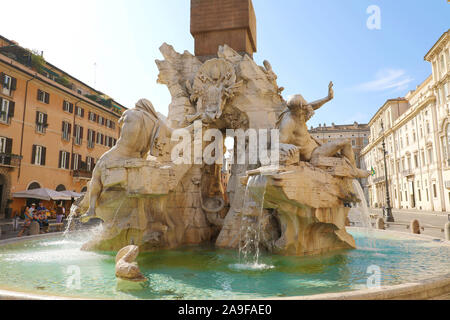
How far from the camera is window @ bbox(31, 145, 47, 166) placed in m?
23.1

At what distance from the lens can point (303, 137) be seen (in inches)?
275

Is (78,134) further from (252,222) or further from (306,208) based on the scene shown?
(306,208)

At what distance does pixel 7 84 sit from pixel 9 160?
502cm

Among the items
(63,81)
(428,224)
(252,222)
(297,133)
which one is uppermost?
(63,81)

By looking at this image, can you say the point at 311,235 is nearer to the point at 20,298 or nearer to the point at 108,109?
the point at 20,298

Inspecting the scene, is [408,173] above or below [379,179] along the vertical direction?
below

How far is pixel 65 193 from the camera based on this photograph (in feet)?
65.9

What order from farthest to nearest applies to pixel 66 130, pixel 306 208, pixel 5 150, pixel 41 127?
pixel 66 130
pixel 41 127
pixel 5 150
pixel 306 208

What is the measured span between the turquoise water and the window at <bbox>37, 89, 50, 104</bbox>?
64.7 feet

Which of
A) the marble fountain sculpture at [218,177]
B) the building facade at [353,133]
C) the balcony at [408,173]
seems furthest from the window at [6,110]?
the building facade at [353,133]

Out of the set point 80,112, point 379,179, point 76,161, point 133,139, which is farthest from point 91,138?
point 379,179

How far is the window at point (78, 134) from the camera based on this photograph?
27688 mm

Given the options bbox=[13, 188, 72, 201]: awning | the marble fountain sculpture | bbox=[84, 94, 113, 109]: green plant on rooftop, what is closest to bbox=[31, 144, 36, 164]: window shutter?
bbox=[13, 188, 72, 201]: awning

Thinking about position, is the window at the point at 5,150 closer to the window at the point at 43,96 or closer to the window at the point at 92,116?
the window at the point at 43,96
